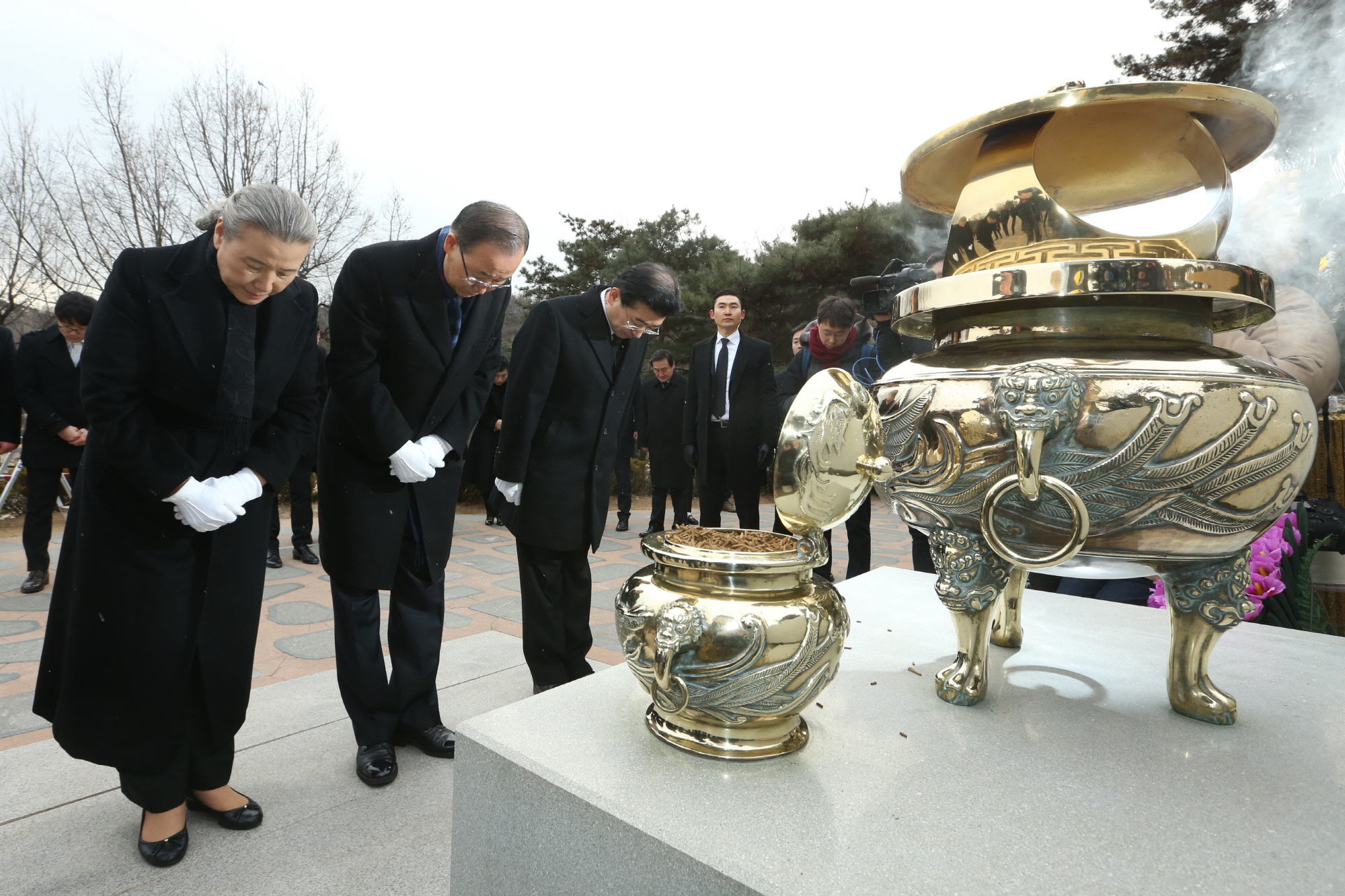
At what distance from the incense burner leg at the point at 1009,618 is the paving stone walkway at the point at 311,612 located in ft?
5.93

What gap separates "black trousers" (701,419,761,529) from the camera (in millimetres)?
4930

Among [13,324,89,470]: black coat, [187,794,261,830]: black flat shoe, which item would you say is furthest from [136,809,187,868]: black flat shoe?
[13,324,89,470]: black coat

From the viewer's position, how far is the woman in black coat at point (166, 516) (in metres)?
1.52

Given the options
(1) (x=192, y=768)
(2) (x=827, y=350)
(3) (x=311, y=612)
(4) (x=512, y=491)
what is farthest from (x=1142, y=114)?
(3) (x=311, y=612)

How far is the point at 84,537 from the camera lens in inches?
61.4

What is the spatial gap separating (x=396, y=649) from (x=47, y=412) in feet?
11.5

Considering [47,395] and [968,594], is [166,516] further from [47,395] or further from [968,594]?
[47,395]

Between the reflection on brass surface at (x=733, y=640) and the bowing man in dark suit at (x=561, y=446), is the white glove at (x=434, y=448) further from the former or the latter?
the reflection on brass surface at (x=733, y=640)

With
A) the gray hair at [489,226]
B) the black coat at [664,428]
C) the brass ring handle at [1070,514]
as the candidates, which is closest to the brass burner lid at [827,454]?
the brass ring handle at [1070,514]

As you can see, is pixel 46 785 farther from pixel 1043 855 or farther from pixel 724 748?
pixel 1043 855

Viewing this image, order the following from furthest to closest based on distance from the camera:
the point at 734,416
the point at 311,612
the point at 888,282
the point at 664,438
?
the point at 664,438
the point at 734,416
the point at 311,612
the point at 888,282

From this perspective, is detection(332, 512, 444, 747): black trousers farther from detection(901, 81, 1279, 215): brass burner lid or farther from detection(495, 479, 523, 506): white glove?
detection(901, 81, 1279, 215): brass burner lid

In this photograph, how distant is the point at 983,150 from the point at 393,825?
6.46 feet

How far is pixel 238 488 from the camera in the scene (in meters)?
1.63
